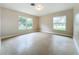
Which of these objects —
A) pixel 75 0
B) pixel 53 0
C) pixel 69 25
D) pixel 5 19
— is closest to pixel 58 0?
pixel 53 0

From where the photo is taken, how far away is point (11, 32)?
479cm

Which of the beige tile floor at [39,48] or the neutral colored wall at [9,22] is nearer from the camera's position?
the beige tile floor at [39,48]

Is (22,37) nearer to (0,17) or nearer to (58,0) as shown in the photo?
(0,17)

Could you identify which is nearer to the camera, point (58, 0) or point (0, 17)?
point (58, 0)

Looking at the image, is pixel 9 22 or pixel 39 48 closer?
pixel 39 48

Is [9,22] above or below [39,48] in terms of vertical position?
above

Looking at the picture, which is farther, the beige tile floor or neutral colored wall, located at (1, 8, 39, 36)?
neutral colored wall, located at (1, 8, 39, 36)

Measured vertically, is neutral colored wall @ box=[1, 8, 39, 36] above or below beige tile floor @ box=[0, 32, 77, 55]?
above

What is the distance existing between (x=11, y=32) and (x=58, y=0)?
4047mm

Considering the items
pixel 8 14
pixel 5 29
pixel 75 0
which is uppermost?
pixel 8 14

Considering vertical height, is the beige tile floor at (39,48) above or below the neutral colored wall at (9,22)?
below
